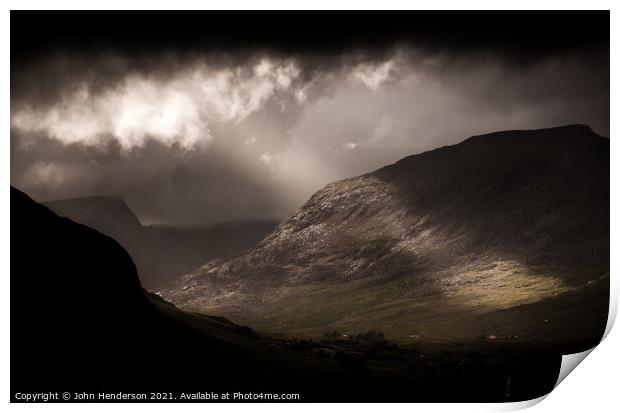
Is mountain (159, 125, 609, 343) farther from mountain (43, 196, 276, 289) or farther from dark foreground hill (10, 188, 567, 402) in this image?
dark foreground hill (10, 188, 567, 402)

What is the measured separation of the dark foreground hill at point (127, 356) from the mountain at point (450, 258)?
6980 millimetres

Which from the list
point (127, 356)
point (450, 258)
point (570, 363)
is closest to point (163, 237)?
point (127, 356)

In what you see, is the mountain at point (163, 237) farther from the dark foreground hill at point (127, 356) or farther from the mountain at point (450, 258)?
the dark foreground hill at point (127, 356)

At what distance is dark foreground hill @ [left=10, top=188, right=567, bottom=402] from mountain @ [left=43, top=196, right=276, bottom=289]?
235 inches

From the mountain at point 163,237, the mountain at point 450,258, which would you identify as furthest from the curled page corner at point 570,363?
the mountain at point 163,237

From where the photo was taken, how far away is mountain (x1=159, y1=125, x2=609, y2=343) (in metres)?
48.0

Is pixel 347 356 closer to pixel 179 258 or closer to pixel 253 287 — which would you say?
pixel 179 258

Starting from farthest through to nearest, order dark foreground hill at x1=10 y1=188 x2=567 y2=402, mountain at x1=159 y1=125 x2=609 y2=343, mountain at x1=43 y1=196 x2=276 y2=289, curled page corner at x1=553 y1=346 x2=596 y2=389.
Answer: mountain at x1=159 y1=125 x2=609 y2=343 → mountain at x1=43 y1=196 x2=276 y2=289 → curled page corner at x1=553 y1=346 x2=596 y2=389 → dark foreground hill at x1=10 y1=188 x2=567 y2=402

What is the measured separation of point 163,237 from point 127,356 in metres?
12.9

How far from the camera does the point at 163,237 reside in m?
41.5

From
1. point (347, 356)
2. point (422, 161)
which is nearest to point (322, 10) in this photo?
point (347, 356)

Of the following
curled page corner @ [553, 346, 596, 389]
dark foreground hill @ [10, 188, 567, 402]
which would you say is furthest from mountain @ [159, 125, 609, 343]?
dark foreground hill @ [10, 188, 567, 402]

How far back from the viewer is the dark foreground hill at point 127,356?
28.1m

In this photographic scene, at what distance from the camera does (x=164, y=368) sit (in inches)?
1187
